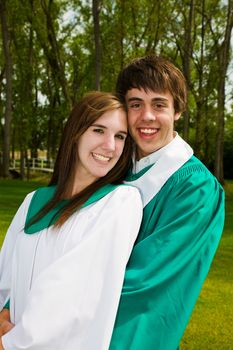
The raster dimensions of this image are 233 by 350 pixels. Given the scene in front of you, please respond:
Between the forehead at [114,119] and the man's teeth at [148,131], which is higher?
the forehead at [114,119]

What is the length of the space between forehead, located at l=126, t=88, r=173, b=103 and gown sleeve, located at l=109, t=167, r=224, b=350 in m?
0.52

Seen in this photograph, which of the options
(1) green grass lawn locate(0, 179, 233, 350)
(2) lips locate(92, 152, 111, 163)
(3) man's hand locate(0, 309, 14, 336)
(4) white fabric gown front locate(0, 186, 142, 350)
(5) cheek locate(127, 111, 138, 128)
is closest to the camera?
(4) white fabric gown front locate(0, 186, 142, 350)

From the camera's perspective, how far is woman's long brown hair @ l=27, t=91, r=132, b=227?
276 centimetres

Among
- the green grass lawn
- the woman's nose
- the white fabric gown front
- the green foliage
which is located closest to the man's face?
the woman's nose

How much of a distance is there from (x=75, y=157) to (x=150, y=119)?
44cm

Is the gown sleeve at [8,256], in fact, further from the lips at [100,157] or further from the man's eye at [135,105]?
the man's eye at [135,105]

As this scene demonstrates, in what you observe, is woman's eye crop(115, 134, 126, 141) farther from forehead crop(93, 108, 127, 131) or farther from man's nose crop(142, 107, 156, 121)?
man's nose crop(142, 107, 156, 121)

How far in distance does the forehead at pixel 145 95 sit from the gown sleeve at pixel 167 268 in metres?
0.52

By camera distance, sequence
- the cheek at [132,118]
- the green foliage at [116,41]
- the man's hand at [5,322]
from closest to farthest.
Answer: the man's hand at [5,322] → the cheek at [132,118] → the green foliage at [116,41]

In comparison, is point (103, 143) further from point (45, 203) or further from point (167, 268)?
point (167, 268)

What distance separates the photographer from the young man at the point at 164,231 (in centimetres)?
254

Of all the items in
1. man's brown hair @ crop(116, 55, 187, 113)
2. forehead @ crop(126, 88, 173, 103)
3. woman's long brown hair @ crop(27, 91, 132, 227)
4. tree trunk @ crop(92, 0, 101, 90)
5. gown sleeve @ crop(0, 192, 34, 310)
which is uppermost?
tree trunk @ crop(92, 0, 101, 90)

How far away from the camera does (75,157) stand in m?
2.94

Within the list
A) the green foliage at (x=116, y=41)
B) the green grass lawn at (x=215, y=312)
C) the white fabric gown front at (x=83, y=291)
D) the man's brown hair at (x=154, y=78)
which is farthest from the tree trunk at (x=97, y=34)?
the white fabric gown front at (x=83, y=291)
